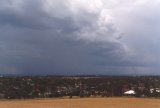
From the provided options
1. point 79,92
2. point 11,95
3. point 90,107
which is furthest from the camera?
point 79,92

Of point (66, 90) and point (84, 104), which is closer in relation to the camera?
point (84, 104)

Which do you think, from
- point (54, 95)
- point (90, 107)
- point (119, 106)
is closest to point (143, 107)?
point (119, 106)

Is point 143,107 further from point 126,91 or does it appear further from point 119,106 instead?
point 126,91

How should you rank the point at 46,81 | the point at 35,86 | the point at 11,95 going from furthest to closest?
1. the point at 46,81
2. the point at 35,86
3. the point at 11,95

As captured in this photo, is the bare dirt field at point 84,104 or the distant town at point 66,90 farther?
the distant town at point 66,90

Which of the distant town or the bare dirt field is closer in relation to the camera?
the bare dirt field

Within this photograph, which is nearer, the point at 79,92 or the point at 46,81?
the point at 79,92

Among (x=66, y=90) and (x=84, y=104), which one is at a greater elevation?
(x=66, y=90)

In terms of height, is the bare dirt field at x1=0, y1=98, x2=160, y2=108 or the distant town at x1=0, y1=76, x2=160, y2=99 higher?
the distant town at x1=0, y1=76, x2=160, y2=99

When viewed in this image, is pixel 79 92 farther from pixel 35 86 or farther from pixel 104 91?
pixel 35 86

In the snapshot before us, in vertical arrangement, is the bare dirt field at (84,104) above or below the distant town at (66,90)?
below
